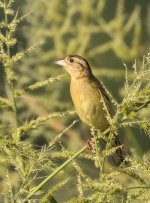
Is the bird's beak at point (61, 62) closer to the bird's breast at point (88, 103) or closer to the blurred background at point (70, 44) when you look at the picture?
the blurred background at point (70, 44)

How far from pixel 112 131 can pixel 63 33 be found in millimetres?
2892

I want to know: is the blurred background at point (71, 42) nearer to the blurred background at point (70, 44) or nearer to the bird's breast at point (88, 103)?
the blurred background at point (70, 44)

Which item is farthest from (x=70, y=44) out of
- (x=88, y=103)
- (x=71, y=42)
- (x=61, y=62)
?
(x=88, y=103)

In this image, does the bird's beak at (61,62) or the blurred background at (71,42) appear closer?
the blurred background at (71,42)

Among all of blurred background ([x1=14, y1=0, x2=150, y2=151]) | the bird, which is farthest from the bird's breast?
blurred background ([x1=14, y1=0, x2=150, y2=151])

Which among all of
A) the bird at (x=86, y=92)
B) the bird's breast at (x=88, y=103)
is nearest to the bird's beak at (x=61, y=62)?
the bird at (x=86, y=92)

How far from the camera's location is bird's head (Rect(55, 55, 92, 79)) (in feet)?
17.6

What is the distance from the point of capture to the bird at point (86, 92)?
4649mm

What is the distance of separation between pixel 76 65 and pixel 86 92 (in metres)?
0.49

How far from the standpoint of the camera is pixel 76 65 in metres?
5.48

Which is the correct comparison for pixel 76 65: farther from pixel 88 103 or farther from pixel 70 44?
pixel 88 103

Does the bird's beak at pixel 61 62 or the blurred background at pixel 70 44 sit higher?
the blurred background at pixel 70 44

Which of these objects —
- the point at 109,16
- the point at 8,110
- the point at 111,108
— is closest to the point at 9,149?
the point at 8,110

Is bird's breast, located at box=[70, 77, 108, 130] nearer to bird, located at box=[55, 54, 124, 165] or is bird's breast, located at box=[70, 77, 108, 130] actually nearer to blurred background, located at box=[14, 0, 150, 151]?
bird, located at box=[55, 54, 124, 165]
